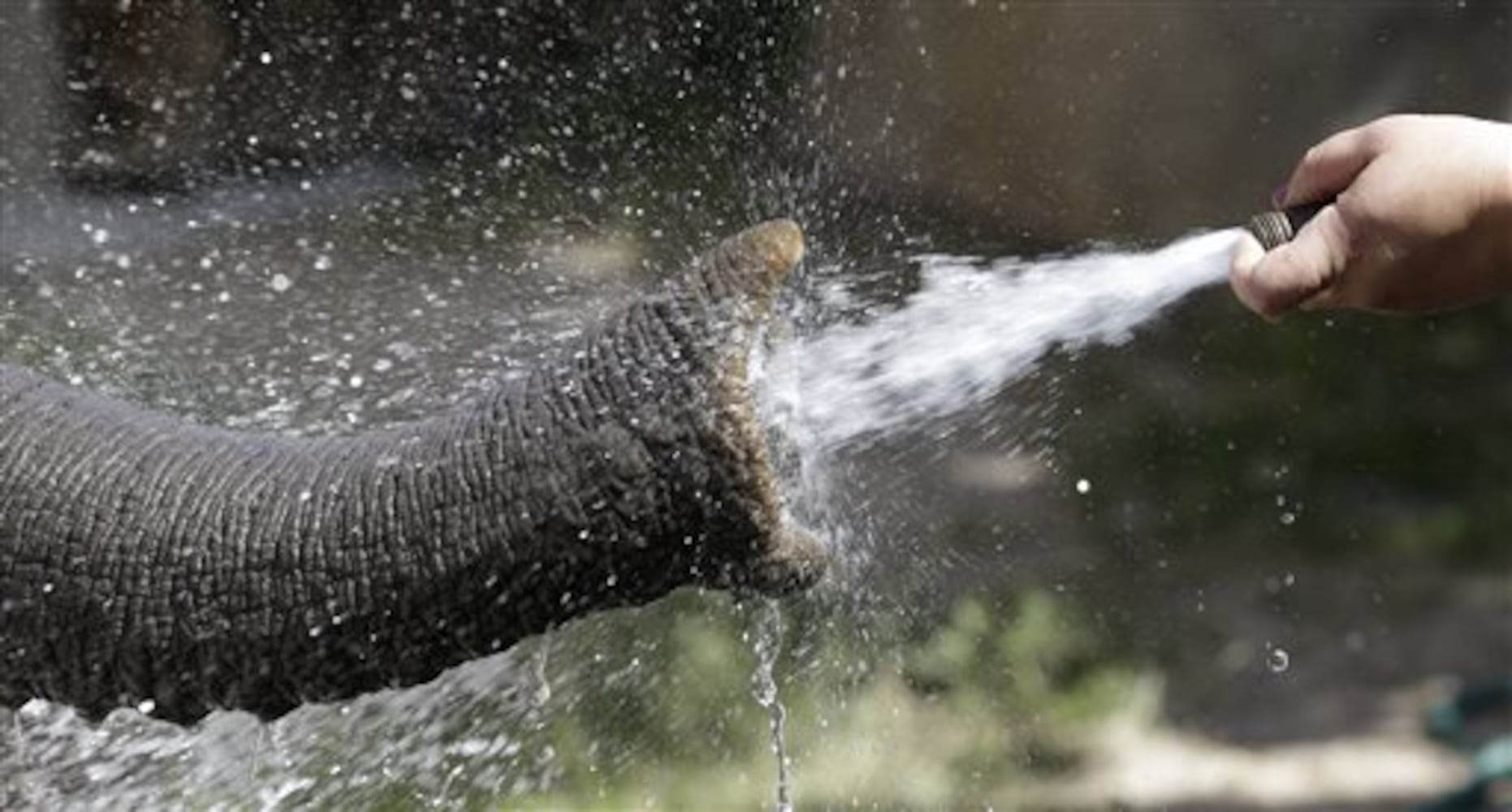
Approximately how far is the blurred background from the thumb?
3.34ft

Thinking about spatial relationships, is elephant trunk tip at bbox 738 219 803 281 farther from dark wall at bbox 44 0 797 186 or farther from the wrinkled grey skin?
dark wall at bbox 44 0 797 186

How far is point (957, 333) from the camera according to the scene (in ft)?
7.56

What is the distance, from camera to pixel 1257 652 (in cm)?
310

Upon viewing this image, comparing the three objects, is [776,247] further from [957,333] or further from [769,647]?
[769,647]

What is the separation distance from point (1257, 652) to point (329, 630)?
7.48 feet

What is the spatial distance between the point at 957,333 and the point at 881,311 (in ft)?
0.55

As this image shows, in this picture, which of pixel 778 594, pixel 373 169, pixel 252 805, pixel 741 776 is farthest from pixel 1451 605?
pixel 778 594

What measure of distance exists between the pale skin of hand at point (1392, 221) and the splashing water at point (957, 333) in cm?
61

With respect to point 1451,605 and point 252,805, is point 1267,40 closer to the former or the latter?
point 1451,605

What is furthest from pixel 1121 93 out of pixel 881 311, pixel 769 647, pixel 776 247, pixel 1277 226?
pixel 776 247

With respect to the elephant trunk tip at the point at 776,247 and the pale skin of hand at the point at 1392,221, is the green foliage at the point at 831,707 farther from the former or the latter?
→ the elephant trunk tip at the point at 776,247

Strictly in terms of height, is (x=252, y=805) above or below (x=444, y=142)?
below

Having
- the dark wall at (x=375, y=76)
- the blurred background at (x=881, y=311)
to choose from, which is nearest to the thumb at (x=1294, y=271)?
the blurred background at (x=881, y=311)

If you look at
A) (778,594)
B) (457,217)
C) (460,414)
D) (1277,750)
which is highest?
(460,414)
